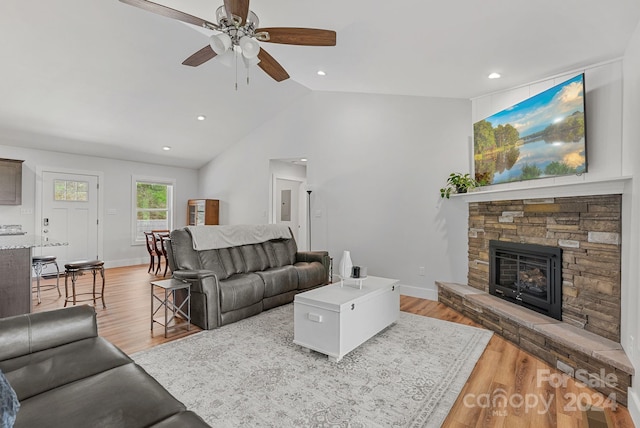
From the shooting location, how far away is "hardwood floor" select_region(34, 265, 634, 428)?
1897 mm

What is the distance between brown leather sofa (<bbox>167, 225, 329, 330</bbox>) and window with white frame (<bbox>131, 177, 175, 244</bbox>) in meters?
4.24

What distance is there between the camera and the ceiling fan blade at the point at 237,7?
2.12m

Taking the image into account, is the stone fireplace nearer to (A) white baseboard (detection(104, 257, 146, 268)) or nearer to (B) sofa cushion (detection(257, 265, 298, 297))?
(B) sofa cushion (detection(257, 265, 298, 297))

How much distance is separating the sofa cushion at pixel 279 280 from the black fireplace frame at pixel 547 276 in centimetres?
242

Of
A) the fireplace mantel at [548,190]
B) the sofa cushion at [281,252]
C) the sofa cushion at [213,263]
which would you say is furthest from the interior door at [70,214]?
the fireplace mantel at [548,190]

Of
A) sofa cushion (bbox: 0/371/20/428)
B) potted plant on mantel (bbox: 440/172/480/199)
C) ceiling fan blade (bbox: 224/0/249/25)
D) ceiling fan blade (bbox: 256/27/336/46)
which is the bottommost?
sofa cushion (bbox: 0/371/20/428)

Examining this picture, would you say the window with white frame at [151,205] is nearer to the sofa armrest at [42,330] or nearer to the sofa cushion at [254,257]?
the sofa cushion at [254,257]

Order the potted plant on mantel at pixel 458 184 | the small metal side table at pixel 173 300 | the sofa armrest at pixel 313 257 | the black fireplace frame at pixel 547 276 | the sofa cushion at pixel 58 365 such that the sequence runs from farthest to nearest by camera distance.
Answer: the sofa armrest at pixel 313 257
the potted plant on mantel at pixel 458 184
the small metal side table at pixel 173 300
the black fireplace frame at pixel 547 276
the sofa cushion at pixel 58 365

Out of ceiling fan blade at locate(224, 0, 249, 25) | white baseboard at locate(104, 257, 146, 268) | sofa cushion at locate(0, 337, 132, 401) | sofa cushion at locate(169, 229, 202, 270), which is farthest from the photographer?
white baseboard at locate(104, 257, 146, 268)

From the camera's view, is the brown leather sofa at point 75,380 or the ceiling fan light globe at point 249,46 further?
the ceiling fan light globe at point 249,46

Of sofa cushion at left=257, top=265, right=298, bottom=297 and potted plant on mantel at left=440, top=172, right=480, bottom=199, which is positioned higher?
potted plant on mantel at left=440, top=172, right=480, bottom=199

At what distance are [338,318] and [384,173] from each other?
2931mm

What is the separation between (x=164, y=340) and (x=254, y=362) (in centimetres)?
104

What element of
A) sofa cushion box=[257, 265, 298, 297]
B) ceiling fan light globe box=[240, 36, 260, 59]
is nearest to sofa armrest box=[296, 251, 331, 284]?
sofa cushion box=[257, 265, 298, 297]
